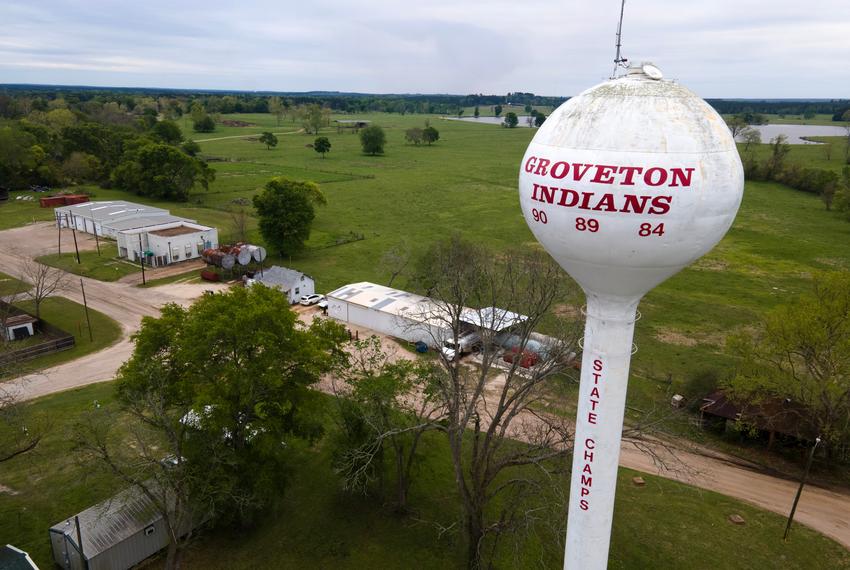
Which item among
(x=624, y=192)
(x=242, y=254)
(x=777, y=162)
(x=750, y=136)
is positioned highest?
(x=624, y=192)

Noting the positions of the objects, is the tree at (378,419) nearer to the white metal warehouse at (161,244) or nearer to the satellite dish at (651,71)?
the satellite dish at (651,71)

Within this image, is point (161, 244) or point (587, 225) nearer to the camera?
point (587, 225)

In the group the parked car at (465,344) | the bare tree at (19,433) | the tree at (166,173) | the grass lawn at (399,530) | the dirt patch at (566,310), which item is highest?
the tree at (166,173)

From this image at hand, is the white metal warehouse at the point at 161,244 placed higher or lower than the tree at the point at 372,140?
lower

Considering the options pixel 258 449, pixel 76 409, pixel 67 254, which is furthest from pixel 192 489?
pixel 67 254

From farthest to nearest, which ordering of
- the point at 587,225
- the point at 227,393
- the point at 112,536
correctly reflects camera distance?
the point at 112,536
the point at 227,393
the point at 587,225

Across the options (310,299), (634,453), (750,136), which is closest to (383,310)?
(310,299)

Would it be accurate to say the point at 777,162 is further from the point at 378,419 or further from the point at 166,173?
the point at 378,419

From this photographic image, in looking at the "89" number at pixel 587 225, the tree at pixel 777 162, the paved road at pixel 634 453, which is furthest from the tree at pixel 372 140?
the "89" number at pixel 587 225
